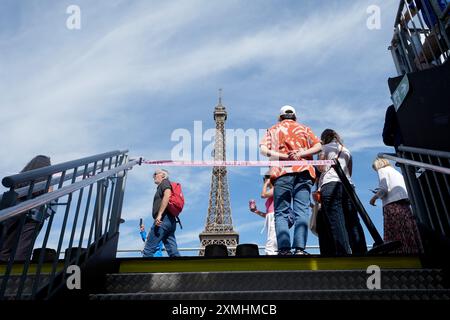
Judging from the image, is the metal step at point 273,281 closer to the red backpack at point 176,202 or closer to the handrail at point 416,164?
the handrail at point 416,164

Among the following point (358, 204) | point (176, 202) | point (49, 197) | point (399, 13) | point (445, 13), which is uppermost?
point (399, 13)

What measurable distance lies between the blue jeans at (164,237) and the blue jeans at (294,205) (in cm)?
199

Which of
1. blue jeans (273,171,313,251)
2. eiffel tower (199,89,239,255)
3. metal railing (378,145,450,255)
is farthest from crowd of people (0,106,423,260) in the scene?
eiffel tower (199,89,239,255)

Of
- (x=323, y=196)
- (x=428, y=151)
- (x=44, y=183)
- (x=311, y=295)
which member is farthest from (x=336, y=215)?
(x=44, y=183)

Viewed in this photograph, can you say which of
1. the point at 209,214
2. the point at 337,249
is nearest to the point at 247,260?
the point at 337,249

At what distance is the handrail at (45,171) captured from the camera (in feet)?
5.91

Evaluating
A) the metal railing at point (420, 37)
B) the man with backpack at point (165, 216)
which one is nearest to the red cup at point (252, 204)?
the man with backpack at point (165, 216)

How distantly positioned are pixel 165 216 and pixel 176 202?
24 cm

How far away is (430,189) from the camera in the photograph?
9.69 ft

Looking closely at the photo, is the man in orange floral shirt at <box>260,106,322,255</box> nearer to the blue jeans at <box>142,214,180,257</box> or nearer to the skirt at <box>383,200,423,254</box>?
the skirt at <box>383,200,423,254</box>

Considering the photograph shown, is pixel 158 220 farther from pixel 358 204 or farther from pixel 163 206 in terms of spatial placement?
pixel 358 204

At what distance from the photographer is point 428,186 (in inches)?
118
